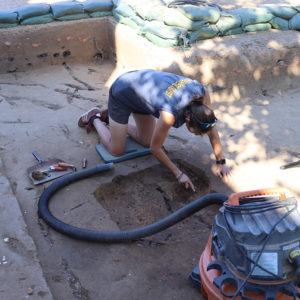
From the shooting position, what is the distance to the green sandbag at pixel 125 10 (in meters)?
5.45

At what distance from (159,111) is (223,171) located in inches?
31.4

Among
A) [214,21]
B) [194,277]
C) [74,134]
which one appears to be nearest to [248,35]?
[214,21]

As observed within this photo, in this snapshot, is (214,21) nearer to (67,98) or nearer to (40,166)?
(67,98)

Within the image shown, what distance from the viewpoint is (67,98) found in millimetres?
4926

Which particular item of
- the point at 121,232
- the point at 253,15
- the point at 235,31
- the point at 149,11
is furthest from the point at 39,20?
the point at 121,232

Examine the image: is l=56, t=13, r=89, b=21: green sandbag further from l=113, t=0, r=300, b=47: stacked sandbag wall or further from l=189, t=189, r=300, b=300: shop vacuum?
l=189, t=189, r=300, b=300: shop vacuum

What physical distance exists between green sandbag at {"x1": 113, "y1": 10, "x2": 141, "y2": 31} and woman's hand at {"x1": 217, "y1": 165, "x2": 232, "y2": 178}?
107 inches

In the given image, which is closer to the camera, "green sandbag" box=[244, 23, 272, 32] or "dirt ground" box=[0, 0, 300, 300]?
"dirt ground" box=[0, 0, 300, 300]

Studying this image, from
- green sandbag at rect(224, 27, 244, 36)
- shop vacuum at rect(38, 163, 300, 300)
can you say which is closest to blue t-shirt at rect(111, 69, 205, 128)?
shop vacuum at rect(38, 163, 300, 300)

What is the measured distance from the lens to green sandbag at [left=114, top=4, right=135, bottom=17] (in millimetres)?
5453

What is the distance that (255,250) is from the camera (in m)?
1.97

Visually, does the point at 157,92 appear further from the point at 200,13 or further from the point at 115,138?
the point at 200,13

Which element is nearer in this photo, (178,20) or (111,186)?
(111,186)

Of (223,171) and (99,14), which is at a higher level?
(99,14)
